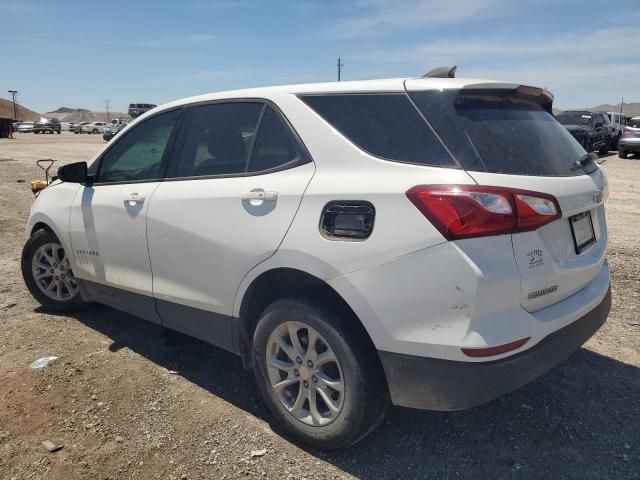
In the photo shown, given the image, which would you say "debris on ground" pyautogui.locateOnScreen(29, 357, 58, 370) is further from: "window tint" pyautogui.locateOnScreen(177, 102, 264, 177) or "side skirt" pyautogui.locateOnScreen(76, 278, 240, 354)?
"window tint" pyautogui.locateOnScreen(177, 102, 264, 177)

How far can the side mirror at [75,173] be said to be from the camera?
405cm

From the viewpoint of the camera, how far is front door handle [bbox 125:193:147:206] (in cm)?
352

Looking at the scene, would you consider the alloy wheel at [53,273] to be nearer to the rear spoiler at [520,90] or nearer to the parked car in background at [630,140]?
the rear spoiler at [520,90]

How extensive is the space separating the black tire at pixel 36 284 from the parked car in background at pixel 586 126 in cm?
1930

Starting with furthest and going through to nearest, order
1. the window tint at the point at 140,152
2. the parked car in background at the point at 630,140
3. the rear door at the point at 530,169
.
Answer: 1. the parked car in background at the point at 630,140
2. the window tint at the point at 140,152
3. the rear door at the point at 530,169

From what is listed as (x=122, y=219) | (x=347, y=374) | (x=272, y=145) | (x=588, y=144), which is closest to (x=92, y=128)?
(x=588, y=144)

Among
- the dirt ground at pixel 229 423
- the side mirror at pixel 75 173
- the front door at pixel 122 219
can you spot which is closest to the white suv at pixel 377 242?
the front door at pixel 122 219

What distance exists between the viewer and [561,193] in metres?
2.43

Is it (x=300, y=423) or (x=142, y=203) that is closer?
(x=300, y=423)

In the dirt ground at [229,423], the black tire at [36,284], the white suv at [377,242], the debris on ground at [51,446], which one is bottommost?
the debris on ground at [51,446]

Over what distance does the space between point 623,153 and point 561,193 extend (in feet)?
76.7

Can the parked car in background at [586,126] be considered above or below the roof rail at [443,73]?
above

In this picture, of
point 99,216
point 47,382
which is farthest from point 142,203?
point 47,382

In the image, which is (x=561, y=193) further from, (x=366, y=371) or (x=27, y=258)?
(x=27, y=258)
